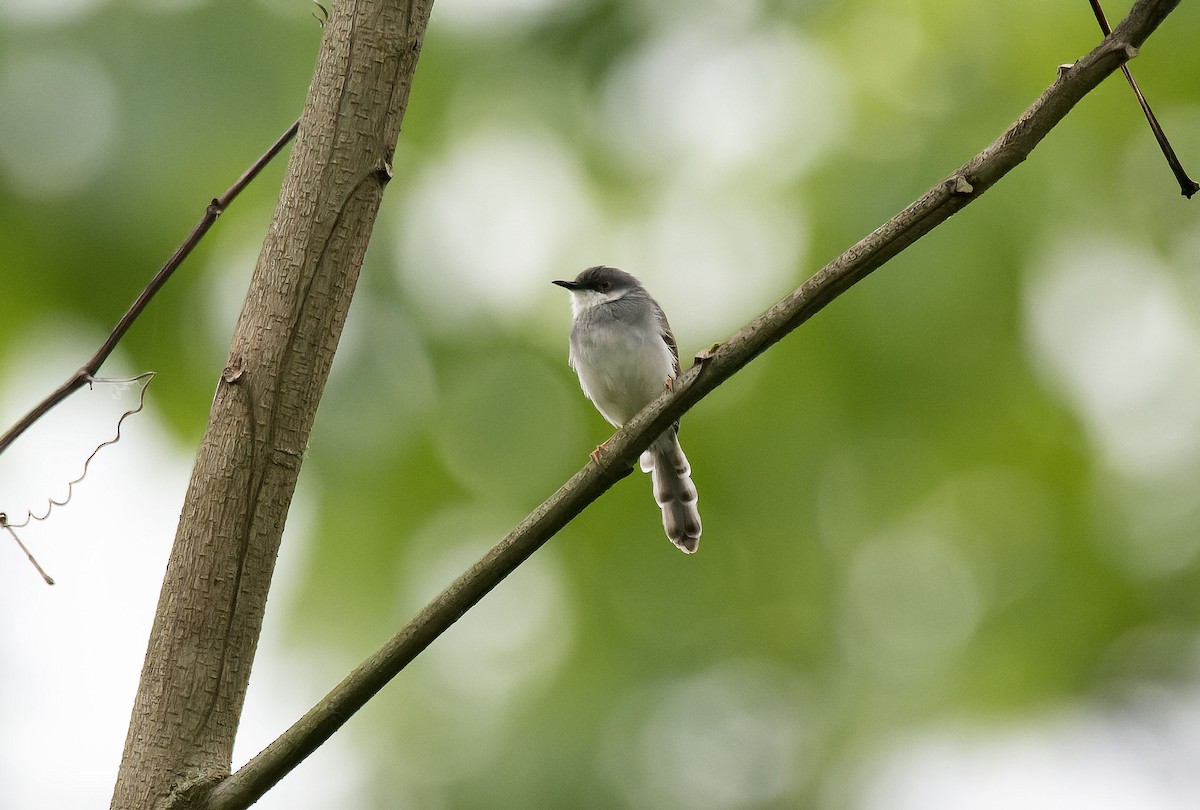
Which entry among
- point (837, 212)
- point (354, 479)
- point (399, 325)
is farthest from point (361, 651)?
point (837, 212)

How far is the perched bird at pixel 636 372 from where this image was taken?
452 cm

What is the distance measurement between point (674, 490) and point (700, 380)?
8.79ft

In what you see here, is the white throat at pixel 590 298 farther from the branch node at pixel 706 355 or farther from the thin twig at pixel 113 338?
the branch node at pixel 706 355

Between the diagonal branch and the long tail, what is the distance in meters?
2.39

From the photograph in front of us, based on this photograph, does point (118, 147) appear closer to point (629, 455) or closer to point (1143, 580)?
point (629, 455)

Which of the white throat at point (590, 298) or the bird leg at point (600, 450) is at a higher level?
the white throat at point (590, 298)

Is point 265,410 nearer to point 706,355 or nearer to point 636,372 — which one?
point 706,355

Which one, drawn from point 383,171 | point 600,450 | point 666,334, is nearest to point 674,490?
point 666,334

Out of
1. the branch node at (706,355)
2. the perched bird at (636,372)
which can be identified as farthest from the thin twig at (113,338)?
the perched bird at (636,372)

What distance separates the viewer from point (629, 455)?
6.81 feet

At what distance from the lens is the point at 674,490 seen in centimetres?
463

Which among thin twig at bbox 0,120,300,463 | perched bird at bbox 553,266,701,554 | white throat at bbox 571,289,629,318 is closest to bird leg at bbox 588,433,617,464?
thin twig at bbox 0,120,300,463

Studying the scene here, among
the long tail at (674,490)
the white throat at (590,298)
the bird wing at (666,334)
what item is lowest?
the long tail at (674,490)

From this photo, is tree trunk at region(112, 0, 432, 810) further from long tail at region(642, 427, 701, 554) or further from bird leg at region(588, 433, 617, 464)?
long tail at region(642, 427, 701, 554)
